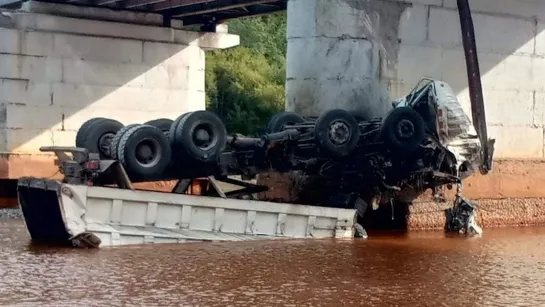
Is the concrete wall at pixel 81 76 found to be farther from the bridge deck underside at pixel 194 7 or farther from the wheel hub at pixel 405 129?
the wheel hub at pixel 405 129

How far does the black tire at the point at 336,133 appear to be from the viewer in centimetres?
1773

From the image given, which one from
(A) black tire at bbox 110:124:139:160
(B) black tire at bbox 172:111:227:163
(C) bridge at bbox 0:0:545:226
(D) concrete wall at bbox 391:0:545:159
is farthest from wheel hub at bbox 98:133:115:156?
(D) concrete wall at bbox 391:0:545:159

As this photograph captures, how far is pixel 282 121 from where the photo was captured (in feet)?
63.4

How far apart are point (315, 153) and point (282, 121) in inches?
56.6

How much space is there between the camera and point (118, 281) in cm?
1263

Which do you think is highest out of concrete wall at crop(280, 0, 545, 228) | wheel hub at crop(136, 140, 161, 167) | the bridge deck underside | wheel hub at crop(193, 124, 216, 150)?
the bridge deck underside

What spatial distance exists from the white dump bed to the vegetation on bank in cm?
2538

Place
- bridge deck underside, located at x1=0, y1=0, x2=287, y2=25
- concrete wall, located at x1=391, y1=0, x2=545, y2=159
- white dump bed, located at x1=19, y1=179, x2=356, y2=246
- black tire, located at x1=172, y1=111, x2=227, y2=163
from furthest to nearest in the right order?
bridge deck underside, located at x1=0, y1=0, x2=287, y2=25
concrete wall, located at x1=391, y1=0, x2=545, y2=159
black tire, located at x1=172, y1=111, x2=227, y2=163
white dump bed, located at x1=19, y1=179, x2=356, y2=246

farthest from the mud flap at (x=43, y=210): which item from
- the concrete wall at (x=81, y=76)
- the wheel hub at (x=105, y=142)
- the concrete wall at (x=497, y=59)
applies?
the concrete wall at (x=81, y=76)

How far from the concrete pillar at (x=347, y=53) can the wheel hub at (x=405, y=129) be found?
2.16m

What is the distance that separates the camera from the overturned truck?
16.2 metres

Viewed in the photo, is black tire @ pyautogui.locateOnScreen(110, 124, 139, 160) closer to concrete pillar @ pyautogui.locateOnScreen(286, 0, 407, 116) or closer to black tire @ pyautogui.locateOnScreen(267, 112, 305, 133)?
black tire @ pyautogui.locateOnScreen(267, 112, 305, 133)

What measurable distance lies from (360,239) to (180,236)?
3304mm

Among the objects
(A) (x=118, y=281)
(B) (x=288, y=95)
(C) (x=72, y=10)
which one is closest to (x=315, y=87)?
(B) (x=288, y=95)
